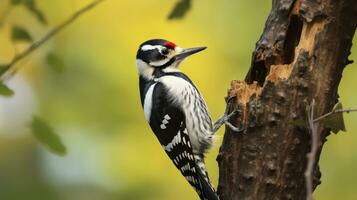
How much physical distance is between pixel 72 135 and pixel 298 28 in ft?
12.1

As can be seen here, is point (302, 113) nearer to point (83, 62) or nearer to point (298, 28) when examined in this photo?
point (298, 28)

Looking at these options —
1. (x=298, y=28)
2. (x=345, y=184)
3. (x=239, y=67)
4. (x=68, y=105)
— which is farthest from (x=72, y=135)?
(x=298, y=28)

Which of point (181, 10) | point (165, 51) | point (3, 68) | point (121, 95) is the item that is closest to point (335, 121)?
point (181, 10)

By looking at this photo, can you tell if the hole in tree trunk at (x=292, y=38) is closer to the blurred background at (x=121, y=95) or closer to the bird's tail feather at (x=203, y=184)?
the bird's tail feather at (x=203, y=184)

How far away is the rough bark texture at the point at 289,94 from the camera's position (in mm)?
3410

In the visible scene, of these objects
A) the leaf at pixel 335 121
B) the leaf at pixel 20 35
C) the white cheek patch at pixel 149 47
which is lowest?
the leaf at pixel 335 121

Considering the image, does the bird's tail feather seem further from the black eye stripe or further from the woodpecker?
the black eye stripe

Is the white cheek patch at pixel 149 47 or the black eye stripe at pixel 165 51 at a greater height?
the white cheek patch at pixel 149 47

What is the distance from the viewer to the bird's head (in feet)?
16.0

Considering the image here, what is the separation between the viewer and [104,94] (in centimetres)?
666

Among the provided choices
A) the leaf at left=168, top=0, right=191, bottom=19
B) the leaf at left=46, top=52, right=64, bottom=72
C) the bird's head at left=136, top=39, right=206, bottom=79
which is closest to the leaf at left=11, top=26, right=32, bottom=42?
the leaf at left=46, top=52, right=64, bottom=72

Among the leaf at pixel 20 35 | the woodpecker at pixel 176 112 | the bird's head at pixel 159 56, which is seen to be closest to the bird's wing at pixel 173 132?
the woodpecker at pixel 176 112

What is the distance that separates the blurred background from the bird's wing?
1.61 metres

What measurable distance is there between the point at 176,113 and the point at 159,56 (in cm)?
41
